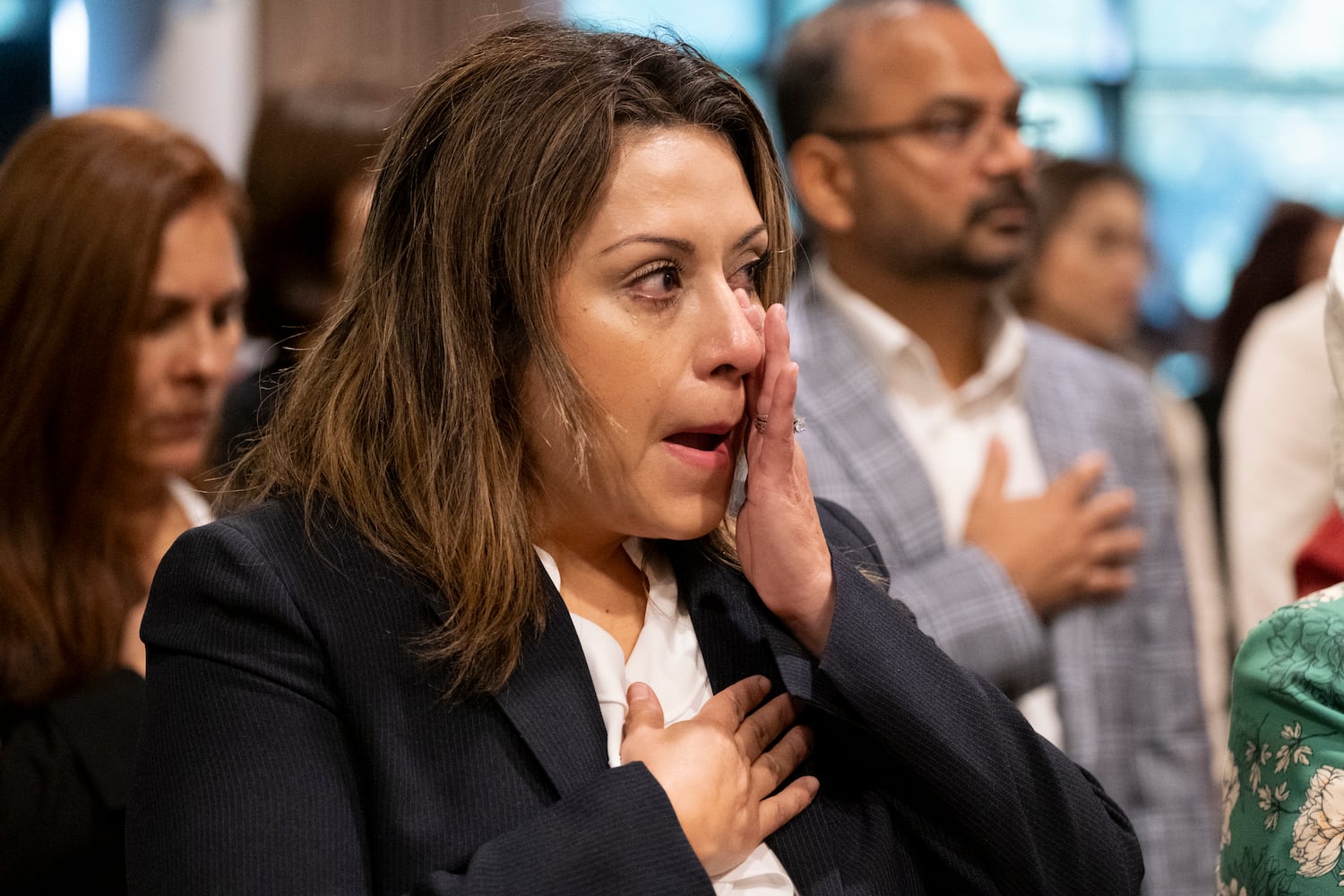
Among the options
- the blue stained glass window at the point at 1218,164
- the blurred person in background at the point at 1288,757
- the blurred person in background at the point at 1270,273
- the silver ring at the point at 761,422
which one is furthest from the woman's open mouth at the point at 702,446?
the blue stained glass window at the point at 1218,164

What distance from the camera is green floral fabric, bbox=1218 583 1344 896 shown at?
146 cm

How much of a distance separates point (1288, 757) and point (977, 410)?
47.2 inches

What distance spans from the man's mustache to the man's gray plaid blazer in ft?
0.88

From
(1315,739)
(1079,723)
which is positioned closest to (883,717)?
(1315,739)

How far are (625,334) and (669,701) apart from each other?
0.39m

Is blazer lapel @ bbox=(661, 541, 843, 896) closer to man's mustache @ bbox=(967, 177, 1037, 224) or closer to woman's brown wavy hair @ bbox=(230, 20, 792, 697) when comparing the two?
woman's brown wavy hair @ bbox=(230, 20, 792, 697)

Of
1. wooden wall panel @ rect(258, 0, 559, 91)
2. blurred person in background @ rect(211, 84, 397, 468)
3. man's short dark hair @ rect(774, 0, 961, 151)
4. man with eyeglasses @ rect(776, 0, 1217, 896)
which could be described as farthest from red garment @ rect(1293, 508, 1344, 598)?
wooden wall panel @ rect(258, 0, 559, 91)

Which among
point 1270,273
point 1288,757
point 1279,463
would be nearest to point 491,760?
point 1288,757

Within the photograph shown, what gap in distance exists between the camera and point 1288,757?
4.93ft

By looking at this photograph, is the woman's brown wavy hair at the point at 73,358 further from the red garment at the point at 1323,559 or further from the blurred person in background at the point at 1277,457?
the blurred person in background at the point at 1277,457

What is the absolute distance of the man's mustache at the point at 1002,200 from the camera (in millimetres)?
2576

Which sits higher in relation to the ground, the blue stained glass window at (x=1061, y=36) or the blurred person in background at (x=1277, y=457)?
the blue stained glass window at (x=1061, y=36)

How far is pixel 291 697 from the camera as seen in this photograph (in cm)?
136

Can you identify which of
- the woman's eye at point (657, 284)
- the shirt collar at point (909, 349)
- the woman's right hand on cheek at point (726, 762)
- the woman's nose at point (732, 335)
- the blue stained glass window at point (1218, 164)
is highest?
the woman's eye at point (657, 284)
